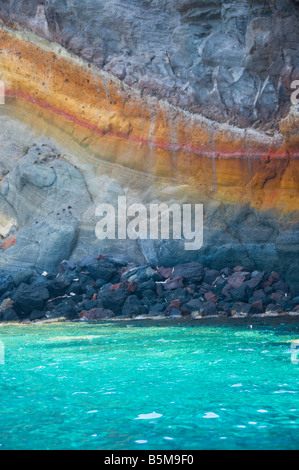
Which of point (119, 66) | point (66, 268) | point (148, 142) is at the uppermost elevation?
point (119, 66)

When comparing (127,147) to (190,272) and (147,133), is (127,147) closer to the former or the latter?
(147,133)

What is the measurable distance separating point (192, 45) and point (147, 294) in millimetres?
8467

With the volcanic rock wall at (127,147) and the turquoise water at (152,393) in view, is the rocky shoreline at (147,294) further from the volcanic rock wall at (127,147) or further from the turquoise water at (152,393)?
the turquoise water at (152,393)

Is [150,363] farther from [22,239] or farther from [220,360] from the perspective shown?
[22,239]

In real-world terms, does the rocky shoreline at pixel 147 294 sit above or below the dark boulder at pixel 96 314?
above

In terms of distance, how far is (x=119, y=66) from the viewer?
18.3 metres

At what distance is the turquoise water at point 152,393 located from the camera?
14.4ft

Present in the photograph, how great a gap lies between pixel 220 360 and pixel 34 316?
26.7 feet

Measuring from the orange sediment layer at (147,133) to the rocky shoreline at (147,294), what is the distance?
2677 millimetres

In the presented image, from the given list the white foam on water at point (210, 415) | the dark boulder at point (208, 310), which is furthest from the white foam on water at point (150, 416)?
the dark boulder at point (208, 310)

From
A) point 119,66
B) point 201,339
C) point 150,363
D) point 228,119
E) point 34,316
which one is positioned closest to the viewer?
point 150,363

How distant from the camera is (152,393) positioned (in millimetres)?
5941

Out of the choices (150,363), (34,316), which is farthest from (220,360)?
(34,316)

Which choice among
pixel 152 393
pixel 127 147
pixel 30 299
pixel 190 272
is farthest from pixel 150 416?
pixel 127 147
